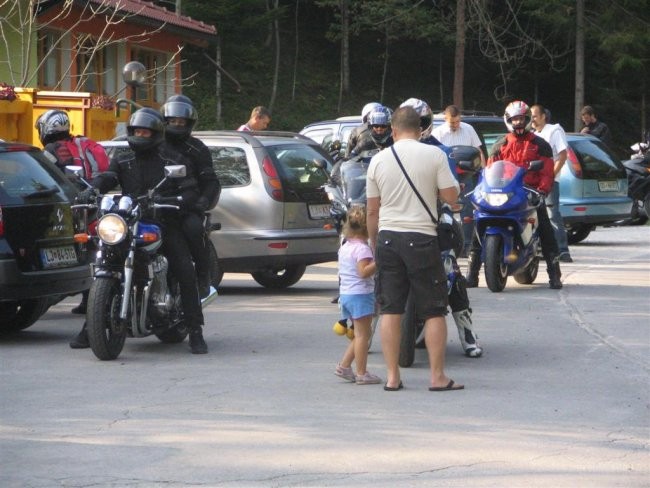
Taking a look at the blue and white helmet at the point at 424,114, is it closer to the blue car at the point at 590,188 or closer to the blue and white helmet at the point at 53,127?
the blue and white helmet at the point at 53,127

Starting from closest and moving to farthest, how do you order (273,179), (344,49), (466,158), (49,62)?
1. (466,158)
2. (273,179)
3. (49,62)
4. (344,49)

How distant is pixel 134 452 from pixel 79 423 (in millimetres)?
857

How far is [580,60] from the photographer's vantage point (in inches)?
1923

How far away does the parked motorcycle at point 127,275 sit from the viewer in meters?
9.76

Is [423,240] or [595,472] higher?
[423,240]

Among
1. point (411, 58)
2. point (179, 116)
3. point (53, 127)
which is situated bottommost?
point (53, 127)

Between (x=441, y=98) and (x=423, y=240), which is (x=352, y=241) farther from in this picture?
(x=441, y=98)

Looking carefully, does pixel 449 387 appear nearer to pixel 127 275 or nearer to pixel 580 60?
pixel 127 275

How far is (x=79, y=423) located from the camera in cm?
758

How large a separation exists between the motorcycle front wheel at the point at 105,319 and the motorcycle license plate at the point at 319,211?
4.66m

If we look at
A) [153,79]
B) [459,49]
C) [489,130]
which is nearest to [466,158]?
[489,130]

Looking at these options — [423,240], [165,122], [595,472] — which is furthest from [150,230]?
[595,472]

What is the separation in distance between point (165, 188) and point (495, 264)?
4870mm

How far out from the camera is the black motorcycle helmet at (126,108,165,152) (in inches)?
405
